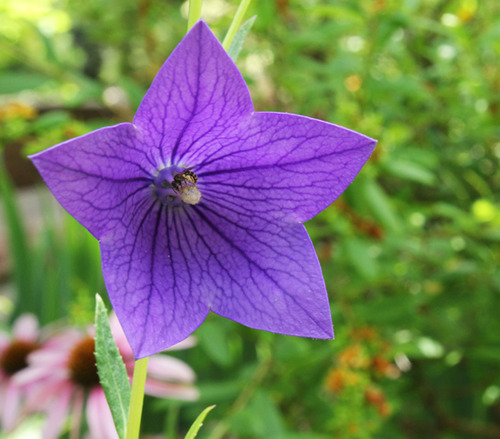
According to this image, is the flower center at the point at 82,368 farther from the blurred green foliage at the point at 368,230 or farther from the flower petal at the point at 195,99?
the flower petal at the point at 195,99

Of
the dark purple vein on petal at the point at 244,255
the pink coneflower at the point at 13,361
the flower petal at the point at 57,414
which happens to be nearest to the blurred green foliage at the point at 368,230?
the pink coneflower at the point at 13,361

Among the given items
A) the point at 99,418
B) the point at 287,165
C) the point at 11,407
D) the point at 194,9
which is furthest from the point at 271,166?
the point at 11,407

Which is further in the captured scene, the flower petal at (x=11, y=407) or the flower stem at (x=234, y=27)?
the flower petal at (x=11, y=407)

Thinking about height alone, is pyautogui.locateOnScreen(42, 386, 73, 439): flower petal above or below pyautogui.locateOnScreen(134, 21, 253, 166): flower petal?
below

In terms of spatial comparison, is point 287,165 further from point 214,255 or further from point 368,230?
point 368,230

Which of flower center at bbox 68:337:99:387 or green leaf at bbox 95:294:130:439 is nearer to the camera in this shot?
green leaf at bbox 95:294:130:439

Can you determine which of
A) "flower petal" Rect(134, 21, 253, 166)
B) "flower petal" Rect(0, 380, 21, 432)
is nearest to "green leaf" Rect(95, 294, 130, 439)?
"flower petal" Rect(134, 21, 253, 166)

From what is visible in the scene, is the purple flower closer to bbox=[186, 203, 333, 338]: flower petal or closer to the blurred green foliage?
bbox=[186, 203, 333, 338]: flower petal
